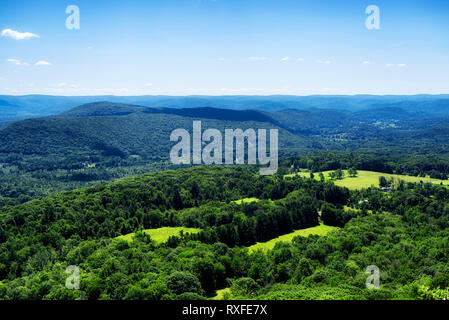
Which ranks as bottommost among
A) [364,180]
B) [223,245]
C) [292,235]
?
[292,235]

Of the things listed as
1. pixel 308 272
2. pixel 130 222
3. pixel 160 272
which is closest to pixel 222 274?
pixel 160 272

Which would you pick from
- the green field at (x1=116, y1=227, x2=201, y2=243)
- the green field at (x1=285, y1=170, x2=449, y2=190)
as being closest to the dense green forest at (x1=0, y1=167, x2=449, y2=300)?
the green field at (x1=116, y1=227, x2=201, y2=243)

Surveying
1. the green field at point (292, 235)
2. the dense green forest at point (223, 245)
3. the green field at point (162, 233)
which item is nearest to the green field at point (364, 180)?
the dense green forest at point (223, 245)

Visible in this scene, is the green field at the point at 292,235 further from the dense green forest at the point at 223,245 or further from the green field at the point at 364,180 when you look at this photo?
the green field at the point at 364,180

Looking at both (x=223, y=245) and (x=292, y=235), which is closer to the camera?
(x=223, y=245)

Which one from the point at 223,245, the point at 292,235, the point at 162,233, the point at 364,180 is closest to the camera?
the point at 223,245

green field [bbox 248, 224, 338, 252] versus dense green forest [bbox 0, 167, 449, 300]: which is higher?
dense green forest [bbox 0, 167, 449, 300]

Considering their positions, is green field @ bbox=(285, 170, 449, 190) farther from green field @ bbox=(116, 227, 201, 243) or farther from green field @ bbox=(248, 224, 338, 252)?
green field @ bbox=(116, 227, 201, 243)

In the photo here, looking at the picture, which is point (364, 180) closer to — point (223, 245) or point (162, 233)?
point (162, 233)

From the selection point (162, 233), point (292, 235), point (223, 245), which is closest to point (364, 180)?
point (292, 235)
